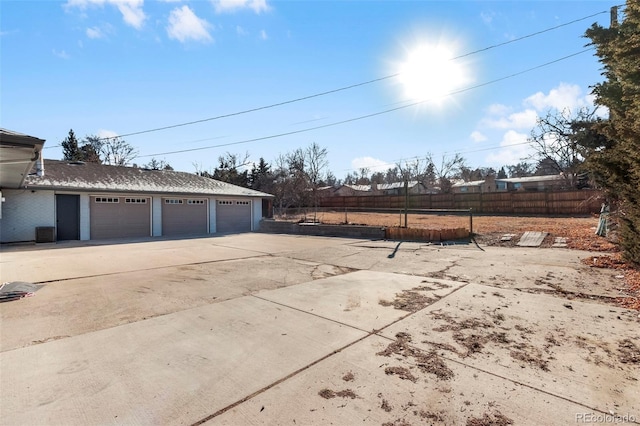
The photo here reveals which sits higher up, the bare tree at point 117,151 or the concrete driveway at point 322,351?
the bare tree at point 117,151

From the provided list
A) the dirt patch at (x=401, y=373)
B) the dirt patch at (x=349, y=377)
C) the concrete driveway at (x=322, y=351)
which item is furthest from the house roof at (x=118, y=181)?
the dirt patch at (x=401, y=373)

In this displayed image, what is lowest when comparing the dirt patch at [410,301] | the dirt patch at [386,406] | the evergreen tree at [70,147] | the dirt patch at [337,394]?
the dirt patch at [386,406]

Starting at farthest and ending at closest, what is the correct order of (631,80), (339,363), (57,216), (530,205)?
(530,205)
(57,216)
(631,80)
(339,363)

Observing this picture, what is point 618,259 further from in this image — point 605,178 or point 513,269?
point 513,269

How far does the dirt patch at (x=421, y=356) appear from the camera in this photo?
2586 mm

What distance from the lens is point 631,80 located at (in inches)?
199

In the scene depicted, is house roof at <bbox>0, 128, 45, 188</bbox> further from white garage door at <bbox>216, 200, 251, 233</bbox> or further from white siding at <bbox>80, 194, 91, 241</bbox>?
white garage door at <bbox>216, 200, 251, 233</bbox>

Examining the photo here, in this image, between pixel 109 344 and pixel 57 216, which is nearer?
pixel 109 344

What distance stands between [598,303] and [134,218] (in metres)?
16.9

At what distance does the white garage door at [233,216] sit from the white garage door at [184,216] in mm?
890

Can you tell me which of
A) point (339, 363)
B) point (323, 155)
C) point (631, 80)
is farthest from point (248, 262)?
point (323, 155)

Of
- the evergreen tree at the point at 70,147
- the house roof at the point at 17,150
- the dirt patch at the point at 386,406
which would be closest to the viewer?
the dirt patch at the point at 386,406

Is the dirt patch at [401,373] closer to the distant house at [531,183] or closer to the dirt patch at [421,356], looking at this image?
the dirt patch at [421,356]

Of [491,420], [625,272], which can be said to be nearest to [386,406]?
[491,420]
